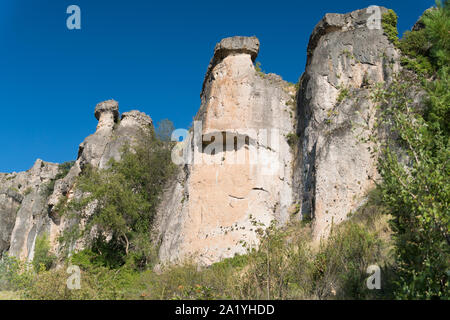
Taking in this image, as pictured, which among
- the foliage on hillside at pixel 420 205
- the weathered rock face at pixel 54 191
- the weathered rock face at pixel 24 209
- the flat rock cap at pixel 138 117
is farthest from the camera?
the weathered rock face at pixel 24 209

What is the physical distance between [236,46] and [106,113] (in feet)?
46.5

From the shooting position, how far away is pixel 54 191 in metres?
25.0

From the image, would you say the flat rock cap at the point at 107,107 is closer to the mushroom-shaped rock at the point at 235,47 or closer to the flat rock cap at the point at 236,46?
the mushroom-shaped rock at the point at 235,47

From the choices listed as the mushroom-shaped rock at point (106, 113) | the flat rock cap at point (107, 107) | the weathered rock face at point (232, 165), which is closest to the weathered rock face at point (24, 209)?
the mushroom-shaped rock at point (106, 113)

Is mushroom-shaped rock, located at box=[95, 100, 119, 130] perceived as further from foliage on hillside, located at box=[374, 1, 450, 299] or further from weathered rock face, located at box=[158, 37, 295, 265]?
foliage on hillside, located at box=[374, 1, 450, 299]

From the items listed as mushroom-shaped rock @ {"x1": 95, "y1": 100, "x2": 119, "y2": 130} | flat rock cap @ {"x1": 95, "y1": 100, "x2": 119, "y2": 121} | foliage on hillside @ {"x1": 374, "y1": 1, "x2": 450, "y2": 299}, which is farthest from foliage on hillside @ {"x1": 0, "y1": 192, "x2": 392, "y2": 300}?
flat rock cap @ {"x1": 95, "y1": 100, "x2": 119, "y2": 121}

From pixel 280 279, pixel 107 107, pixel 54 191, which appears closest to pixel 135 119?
pixel 107 107

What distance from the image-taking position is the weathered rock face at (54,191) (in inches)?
958

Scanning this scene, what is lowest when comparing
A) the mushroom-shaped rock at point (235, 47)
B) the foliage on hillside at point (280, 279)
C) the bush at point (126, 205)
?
the foliage on hillside at point (280, 279)

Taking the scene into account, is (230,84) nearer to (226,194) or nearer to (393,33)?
(226,194)

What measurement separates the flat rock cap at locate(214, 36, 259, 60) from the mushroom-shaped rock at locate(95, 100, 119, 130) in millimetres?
12895

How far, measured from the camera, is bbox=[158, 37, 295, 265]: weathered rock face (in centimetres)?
1438

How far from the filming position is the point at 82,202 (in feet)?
59.1

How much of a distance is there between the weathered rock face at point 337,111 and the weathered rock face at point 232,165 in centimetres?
89
